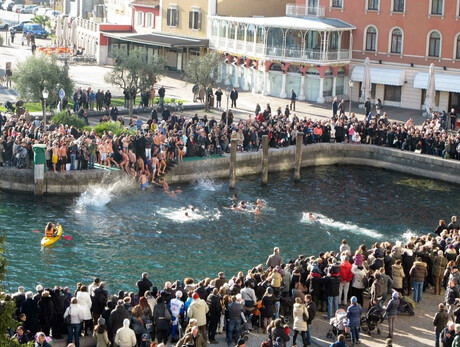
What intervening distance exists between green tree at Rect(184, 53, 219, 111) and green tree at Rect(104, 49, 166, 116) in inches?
95.3

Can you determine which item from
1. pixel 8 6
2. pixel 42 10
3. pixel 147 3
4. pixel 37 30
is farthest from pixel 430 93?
pixel 8 6

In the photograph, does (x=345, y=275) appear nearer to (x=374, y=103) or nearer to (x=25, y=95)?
(x=25, y=95)

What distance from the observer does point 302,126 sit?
58.1 m

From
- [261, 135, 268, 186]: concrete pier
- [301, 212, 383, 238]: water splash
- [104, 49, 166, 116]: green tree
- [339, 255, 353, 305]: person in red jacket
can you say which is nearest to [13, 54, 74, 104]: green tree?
[104, 49, 166, 116]: green tree

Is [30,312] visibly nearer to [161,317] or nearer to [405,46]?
[161,317]

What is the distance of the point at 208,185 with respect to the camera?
53031mm

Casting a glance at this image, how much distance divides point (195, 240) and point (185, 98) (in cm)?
2824

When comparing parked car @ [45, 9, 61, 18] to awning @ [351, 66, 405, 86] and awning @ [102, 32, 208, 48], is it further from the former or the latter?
awning @ [351, 66, 405, 86]

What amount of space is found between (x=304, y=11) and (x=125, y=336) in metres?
52.0

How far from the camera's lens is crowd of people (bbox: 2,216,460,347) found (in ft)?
88.9

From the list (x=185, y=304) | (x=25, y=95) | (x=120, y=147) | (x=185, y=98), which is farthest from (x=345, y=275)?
(x=185, y=98)

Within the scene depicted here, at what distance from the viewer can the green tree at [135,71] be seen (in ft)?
212

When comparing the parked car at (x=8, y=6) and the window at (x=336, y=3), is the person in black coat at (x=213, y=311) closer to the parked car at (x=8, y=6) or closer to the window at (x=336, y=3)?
the window at (x=336, y=3)

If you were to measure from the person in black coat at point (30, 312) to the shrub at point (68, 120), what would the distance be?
30.0 m
